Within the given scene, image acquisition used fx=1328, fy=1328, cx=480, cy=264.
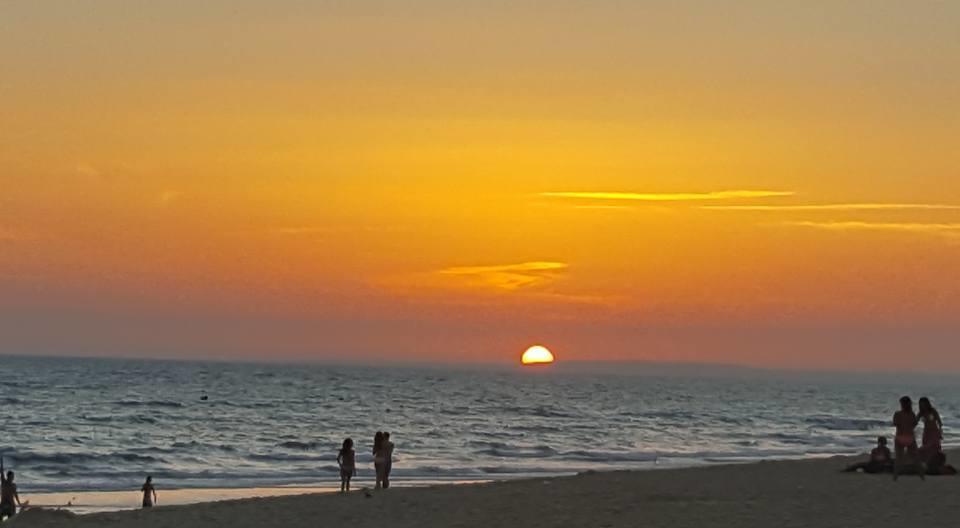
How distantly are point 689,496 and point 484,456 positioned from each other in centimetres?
3627

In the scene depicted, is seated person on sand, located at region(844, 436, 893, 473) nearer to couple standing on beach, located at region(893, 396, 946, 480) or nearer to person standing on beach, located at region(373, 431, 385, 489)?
couple standing on beach, located at region(893, 396, 946, 480)

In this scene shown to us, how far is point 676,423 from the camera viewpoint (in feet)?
297

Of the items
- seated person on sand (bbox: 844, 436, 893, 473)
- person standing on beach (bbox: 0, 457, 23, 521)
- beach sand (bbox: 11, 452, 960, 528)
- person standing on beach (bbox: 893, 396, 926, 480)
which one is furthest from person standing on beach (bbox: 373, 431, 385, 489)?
person standing on beach (bbox: 893, 396, 926, 480)

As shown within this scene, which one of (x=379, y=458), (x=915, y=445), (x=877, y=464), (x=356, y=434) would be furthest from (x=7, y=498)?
(x=356, y=434)

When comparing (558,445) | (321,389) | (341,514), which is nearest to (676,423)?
(558,445)

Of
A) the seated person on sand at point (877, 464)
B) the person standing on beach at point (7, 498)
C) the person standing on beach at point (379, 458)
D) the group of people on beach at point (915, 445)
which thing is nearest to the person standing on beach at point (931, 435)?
the group of people on beach at point (915, 445)

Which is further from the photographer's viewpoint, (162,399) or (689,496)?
(162,399)

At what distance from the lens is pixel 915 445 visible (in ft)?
80.0

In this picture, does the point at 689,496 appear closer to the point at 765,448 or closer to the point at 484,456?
the point at 484,456

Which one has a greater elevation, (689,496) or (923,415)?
(923,415)

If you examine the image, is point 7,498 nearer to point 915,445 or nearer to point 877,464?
point 877,464

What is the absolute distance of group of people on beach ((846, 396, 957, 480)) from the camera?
2373 cm

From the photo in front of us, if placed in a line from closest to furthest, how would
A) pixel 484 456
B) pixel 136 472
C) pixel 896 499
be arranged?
pixel 896 499 < pixel 136 472 < pixel 484 456

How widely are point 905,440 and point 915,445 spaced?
399 mm
